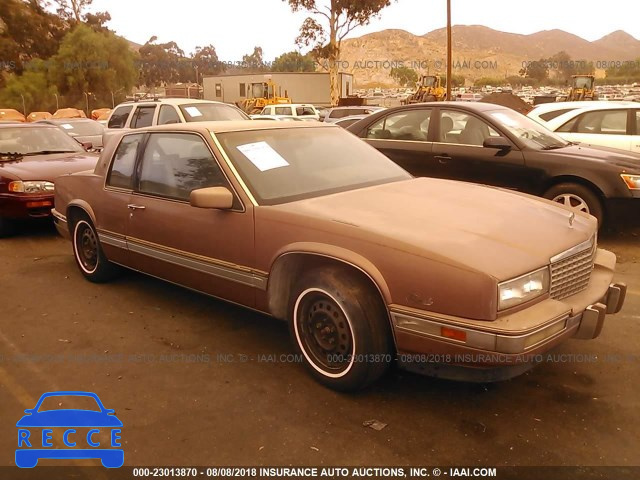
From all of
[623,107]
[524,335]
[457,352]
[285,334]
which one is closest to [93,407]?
[285,334]

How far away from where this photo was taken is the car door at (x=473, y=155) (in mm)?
6488

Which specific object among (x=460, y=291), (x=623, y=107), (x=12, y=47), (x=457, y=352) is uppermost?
(x=12, y=47)

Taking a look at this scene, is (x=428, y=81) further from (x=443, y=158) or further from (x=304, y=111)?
(x=443, y=158)

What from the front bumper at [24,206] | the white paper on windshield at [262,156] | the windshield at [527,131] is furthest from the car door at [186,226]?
the windshield at [527,131]

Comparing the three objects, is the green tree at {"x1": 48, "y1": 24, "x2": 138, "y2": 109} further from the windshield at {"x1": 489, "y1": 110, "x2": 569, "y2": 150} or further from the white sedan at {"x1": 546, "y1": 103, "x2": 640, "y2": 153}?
the windshield at {"x1": 489, "y1": 110, "x2": 569, "y2": 150}

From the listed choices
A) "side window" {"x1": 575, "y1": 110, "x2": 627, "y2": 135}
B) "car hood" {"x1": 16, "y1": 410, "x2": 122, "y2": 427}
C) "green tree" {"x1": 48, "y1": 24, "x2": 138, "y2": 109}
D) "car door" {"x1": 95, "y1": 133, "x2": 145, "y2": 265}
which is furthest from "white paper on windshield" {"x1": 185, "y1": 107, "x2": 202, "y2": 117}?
"green tree" {"x1": 48, "y1": 24, "x2": 138, "y2": 109}

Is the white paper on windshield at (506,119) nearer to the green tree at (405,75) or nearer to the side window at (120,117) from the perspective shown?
the side window at (120,117)

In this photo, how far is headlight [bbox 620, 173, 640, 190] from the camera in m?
6.04

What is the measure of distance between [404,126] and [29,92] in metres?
44.5

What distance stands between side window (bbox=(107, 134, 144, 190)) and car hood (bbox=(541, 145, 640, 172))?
447cm

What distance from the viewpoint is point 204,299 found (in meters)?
4.92

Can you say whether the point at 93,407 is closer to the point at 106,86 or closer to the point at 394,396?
the point at 394,396

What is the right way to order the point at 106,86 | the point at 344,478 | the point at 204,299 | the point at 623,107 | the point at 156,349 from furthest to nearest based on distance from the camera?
the point at 106,86 < the point at 623,107 < the point at 204,299 < the point at 156,349 < the point at 344,478

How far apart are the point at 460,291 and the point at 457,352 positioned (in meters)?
0.31
